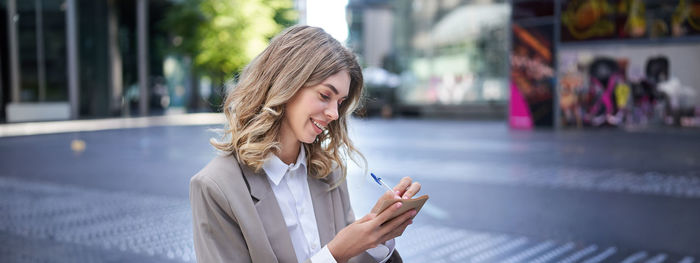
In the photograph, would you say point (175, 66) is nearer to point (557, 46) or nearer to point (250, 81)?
point (557, 46)

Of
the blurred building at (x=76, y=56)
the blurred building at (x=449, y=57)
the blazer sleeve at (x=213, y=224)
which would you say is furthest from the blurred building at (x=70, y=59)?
the blazer sleeve at (x=213, y=224)

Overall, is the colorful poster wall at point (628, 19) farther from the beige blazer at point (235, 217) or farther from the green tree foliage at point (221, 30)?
the beige blazer at point (235, 217)

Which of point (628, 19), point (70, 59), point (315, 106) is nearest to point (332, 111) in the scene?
point (315, 106)

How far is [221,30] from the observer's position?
29391mm

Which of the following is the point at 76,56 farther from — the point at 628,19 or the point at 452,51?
the point at 628,19

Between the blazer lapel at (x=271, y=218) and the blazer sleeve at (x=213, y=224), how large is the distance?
94 millimetres

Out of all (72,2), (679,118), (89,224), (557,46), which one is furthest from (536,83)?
(72,2)

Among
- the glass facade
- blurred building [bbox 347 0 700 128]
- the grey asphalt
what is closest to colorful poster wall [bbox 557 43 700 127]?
blurred building [bbox 347 0 700 128]

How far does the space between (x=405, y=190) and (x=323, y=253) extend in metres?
0.29

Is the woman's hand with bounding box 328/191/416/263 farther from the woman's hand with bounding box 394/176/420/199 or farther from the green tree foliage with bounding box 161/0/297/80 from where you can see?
the green tree foliage with bounding box 161/0/297/80

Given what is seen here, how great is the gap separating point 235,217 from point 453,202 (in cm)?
524

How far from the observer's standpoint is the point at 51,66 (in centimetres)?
2606

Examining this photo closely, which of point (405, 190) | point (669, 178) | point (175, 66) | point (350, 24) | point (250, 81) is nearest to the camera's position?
point (405, 190)

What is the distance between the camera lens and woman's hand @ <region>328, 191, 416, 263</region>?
1.47m
